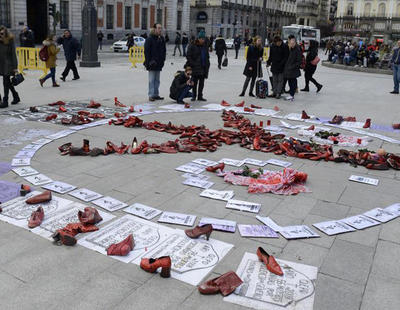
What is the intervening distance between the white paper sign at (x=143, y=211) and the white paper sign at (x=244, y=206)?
0.83 metres

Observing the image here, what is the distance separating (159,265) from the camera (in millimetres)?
3729

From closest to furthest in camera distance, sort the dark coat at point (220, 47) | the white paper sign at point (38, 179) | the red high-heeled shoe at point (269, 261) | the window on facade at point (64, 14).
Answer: the red high-heeled shoe at point (269, 261), the white paper sign at point (38, 179), the dark coat at point (220, 47), the window on facade at point (64, 14)

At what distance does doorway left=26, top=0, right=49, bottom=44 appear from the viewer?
134 feet

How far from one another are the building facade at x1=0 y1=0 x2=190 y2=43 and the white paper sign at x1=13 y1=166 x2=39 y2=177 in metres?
34.1

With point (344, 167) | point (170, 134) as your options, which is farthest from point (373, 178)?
point (170, 134)

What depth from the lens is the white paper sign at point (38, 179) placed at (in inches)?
227

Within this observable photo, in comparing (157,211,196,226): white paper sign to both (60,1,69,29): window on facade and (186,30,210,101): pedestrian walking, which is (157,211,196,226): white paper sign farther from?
(60,1,69,29): window on facade

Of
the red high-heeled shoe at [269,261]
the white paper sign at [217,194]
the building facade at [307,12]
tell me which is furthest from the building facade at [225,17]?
the red high-heeled shoe at [269,261]

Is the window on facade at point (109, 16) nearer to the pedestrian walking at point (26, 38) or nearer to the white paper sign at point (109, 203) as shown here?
the pedestrian walking at point (26, 38)

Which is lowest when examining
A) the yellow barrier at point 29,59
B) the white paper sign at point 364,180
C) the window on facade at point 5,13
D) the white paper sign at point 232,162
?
the white paper sign at point 364,180

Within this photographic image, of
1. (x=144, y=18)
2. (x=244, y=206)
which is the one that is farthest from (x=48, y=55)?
(x=144, y=18)

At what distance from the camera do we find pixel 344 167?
6.98 m

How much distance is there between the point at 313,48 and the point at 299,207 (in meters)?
10.6

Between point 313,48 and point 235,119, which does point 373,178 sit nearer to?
point 235,119
